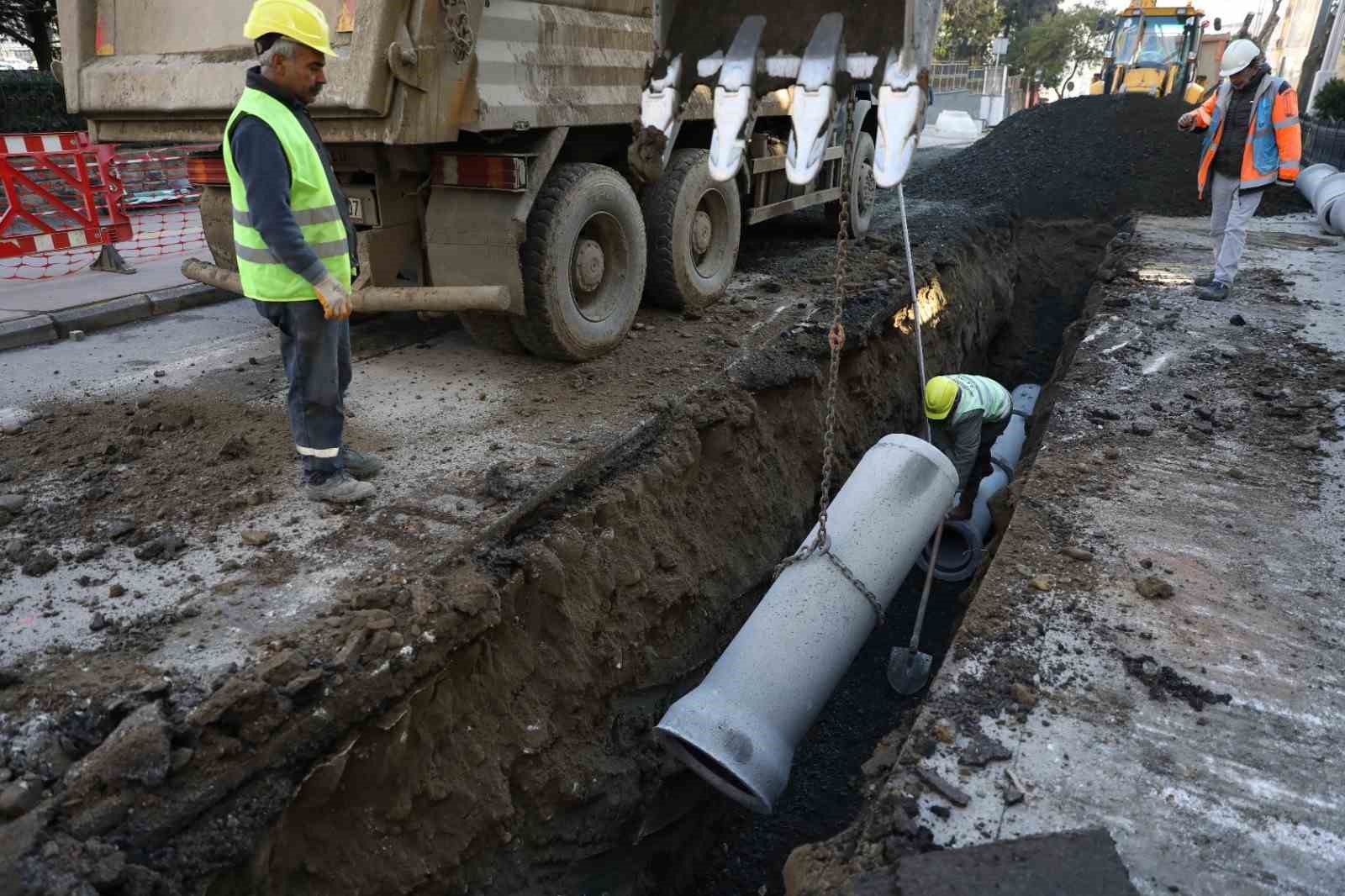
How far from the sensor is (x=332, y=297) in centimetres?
343

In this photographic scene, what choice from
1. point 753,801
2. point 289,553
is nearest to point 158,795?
point 289,553

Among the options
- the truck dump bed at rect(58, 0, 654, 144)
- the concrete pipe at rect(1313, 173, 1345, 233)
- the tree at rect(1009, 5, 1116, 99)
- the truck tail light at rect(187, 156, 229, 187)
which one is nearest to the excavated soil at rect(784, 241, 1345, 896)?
the truck dump bed at rect(58, 0, 654, 144)

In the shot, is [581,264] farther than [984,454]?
No

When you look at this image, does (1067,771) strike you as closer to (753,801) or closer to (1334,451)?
(753,801)

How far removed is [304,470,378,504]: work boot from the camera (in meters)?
3.74

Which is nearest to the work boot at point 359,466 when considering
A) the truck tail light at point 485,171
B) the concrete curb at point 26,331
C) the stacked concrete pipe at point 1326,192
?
the truck tail light at point 485,171

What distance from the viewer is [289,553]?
3.42 m

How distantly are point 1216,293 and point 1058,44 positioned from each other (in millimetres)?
38787

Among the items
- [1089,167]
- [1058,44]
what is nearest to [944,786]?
[1089,167]

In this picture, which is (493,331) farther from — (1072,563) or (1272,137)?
(1272,137)

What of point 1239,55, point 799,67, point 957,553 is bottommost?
point 957,553

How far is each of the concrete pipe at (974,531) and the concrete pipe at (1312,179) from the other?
20.6 ft

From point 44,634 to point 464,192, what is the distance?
9.32ft

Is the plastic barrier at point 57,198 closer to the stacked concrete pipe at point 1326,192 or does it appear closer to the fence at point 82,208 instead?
the fence at point 82,208
